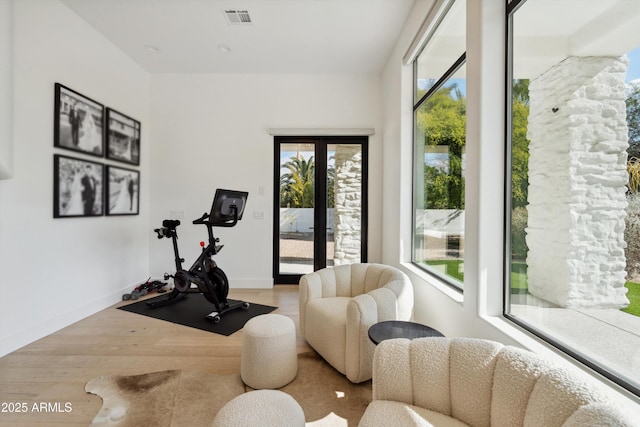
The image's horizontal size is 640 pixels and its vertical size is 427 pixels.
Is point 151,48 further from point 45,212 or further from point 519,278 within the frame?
point 519,278

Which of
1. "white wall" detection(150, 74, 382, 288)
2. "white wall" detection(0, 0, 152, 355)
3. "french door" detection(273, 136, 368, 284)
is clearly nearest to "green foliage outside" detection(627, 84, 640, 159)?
"white wall" detection(150, 74, 382, 288)

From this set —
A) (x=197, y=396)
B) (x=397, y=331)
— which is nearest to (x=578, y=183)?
(x=397, y=331)

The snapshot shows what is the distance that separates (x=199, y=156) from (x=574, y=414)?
448 centimetres

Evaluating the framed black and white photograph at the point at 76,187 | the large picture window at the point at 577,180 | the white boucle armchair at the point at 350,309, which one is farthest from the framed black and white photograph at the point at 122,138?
the large picture window at the point at 577,180

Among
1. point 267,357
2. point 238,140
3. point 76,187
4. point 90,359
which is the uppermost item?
point 238,140

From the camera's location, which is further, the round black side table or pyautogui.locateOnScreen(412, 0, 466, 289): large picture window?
pyautogui.locateOnScreen(412, 0, 466, 289): large picture window

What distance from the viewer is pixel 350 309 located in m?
1.80

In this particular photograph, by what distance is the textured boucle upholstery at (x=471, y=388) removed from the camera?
0.83 meters

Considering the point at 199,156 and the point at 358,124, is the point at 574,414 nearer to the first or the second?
the point at 358,124

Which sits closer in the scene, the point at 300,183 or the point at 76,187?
the point at 76,187

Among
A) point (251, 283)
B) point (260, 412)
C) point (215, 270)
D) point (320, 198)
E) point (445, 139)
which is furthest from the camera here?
point (320, 198)

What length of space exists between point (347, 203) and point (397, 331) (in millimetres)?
2750

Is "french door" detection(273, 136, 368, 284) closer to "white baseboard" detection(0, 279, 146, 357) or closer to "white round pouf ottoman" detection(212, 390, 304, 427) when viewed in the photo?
"white baseboard" detection(0, 279, 146, 357)

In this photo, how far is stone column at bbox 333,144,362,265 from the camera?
4199 mm
